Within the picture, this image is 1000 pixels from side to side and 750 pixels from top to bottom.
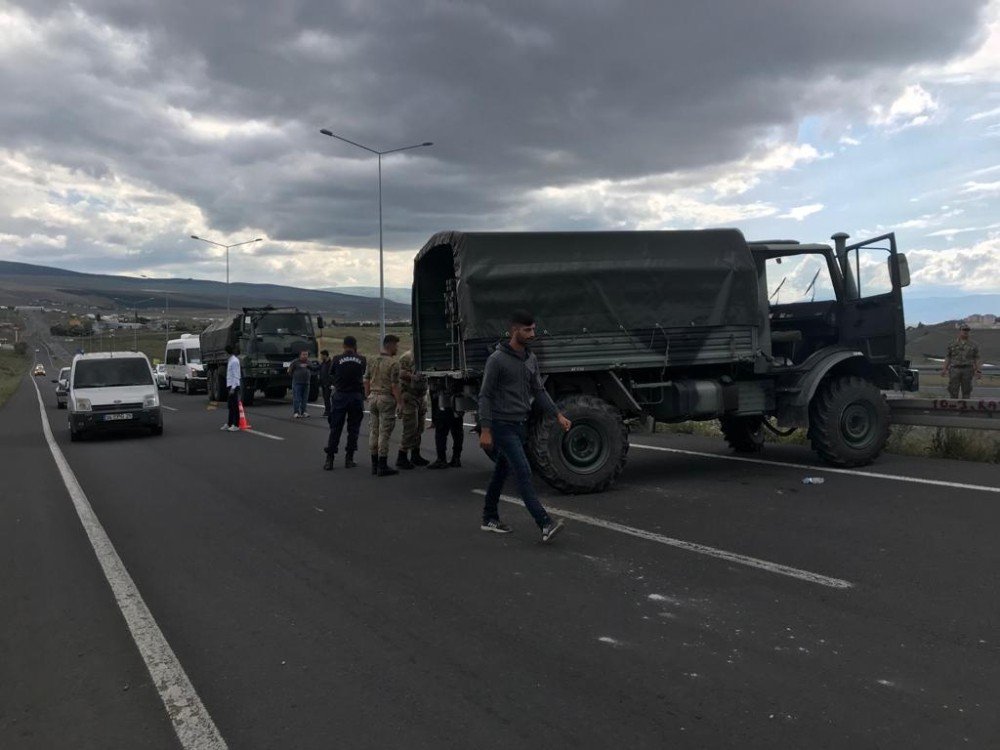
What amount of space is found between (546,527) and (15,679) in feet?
12.0

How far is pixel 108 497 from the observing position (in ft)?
31.1

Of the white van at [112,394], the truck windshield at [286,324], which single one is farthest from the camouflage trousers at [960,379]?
the truck windshield at [286,324]

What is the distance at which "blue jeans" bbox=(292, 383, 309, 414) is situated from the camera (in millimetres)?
20219

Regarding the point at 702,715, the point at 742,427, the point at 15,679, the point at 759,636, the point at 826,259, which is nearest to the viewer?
the point at 702,715

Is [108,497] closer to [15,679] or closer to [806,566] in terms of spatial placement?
[15,679]

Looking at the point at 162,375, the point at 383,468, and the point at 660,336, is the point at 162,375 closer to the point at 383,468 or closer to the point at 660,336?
the point at 383,468

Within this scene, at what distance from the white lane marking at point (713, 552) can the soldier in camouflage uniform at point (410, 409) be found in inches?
134

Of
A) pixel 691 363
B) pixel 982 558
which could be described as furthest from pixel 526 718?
pixel 691 363

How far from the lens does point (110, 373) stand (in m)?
16.9

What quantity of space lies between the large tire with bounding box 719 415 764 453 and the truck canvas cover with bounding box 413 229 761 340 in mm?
1974

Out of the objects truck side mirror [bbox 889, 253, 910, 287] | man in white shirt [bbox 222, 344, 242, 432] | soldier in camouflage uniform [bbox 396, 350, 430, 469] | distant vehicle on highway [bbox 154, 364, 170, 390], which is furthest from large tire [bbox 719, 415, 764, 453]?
distant vehicle on highway [bbox 154, 364, 170, 390]

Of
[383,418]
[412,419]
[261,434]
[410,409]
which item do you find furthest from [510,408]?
[261,434]

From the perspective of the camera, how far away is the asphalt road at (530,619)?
140 inches

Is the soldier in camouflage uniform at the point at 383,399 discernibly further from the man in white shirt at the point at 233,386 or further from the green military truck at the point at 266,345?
the green military truck at the point at 266,345
